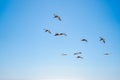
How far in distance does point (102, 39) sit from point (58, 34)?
31.8 feet

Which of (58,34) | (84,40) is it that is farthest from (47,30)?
(84,40)

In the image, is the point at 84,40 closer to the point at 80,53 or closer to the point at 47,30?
the point at 80,53

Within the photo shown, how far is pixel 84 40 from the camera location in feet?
277

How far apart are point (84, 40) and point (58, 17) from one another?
9303 mm

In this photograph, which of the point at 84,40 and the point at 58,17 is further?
the point at 84,40

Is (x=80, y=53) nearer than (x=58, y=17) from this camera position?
No

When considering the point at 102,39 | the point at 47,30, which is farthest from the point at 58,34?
the point at 102,39

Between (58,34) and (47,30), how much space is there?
260 cm

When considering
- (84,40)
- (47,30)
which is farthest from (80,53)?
(47,30)

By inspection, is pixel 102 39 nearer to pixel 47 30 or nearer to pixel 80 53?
pixel 80 53

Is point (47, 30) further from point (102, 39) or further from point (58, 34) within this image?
point (102, 39)

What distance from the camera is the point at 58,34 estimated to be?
8256 cm

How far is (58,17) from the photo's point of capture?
7894 centimetres

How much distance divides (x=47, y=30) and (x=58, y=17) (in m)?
4.71
